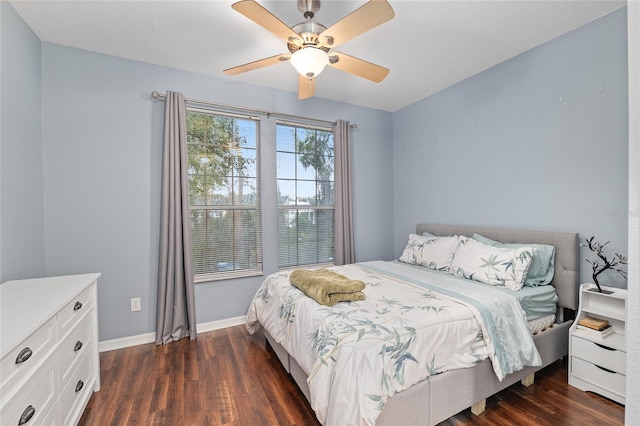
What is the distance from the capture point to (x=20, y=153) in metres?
2.11

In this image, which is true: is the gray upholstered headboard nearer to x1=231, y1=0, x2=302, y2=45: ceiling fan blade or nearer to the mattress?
the mattress

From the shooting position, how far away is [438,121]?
3.57m

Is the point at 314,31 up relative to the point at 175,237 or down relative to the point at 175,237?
up

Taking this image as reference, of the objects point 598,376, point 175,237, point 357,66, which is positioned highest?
point 357,66

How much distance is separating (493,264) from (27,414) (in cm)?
296

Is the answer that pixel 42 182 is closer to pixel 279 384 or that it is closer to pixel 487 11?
pixel 279 384

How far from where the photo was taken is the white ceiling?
6.72ft

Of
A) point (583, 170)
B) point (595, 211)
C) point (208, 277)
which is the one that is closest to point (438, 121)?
point (583, 170)

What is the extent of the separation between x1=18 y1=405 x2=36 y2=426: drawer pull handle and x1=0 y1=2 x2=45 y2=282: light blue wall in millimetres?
1131

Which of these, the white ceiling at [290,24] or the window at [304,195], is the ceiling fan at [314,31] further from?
the window at [304,195]

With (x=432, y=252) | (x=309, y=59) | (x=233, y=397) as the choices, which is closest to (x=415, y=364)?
(x=233, y=397)

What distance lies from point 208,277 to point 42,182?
1642 mm

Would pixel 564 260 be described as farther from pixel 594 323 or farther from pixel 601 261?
pixel 594 323

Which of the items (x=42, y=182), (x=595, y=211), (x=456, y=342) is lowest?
(x=456, y=342)
